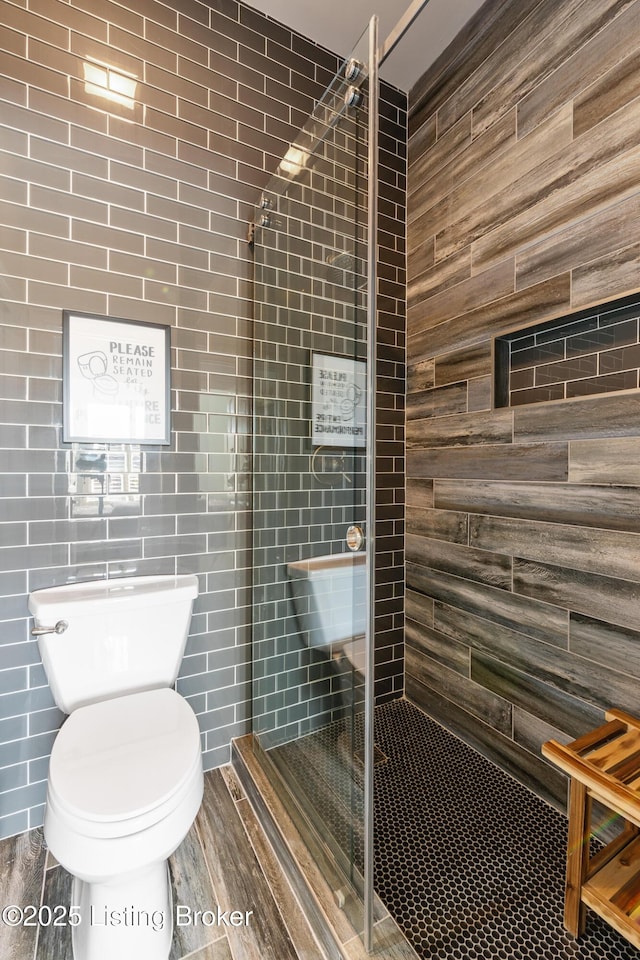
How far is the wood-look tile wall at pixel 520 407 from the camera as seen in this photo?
4.52 ft

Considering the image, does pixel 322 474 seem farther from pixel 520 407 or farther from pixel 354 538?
pixel 520 407

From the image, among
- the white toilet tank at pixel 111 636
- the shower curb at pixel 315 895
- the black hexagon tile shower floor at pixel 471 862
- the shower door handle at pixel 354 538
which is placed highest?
the shower door handle at pixel 354 538

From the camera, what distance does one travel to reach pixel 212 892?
4.14 feet

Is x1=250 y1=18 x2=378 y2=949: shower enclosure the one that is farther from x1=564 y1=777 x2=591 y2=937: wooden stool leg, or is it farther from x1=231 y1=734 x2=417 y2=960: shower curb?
x1=564 y1=777 x2=591 y2=937: wooden stool leg

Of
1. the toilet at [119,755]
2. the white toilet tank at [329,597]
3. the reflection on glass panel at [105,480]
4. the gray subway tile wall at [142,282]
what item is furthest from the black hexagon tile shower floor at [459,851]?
the reflection on glass panel at [105,480]

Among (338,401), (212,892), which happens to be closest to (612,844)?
(212,892)

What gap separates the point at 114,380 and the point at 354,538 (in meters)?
1.06

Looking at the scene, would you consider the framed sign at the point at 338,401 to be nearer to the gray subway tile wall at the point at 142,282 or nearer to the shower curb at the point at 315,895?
the gray subway tile wall at the point at 142,282

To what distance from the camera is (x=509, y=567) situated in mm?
1743

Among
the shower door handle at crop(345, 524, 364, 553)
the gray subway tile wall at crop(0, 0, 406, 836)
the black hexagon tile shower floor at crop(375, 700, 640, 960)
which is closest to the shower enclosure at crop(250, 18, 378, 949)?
the shower door handle at crop(345, 524, 364, 553)

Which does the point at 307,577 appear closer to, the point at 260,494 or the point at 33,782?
the point at 260,494

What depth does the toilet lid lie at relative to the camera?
39.4 inches

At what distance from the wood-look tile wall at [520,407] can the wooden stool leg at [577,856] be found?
38 cm

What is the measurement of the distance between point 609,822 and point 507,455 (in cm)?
126
